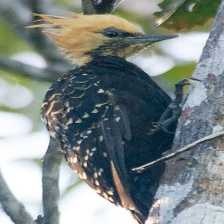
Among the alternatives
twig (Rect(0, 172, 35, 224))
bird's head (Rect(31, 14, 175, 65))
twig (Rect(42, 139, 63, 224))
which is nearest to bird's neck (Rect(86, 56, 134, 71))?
bird's head (Rect(31, 14, 175, 65))

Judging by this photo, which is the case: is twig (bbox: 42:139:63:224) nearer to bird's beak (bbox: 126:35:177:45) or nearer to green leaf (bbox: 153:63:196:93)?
green leaf (bbox: 153:63:196:93)

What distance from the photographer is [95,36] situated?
4980 millimetres

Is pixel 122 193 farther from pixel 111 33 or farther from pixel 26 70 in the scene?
pixel 111 33

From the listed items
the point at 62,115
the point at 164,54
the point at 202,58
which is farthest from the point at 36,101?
the point at 202,58

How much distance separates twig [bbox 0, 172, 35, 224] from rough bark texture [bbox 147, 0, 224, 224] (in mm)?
1013

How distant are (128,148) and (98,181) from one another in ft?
0.92

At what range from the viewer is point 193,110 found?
9.52ft

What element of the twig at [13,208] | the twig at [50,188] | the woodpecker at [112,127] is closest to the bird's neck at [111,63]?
the woodpecker at [112,127]

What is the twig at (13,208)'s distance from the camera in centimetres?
362

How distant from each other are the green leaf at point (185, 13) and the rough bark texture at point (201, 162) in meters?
1.20

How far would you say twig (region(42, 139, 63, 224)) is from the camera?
3.75 meters

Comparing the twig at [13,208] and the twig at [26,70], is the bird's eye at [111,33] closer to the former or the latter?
the twig at [26,70]

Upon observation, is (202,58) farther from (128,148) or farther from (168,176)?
(128,148)

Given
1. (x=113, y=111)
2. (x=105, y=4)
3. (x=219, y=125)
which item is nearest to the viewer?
(x=219, y=125)
